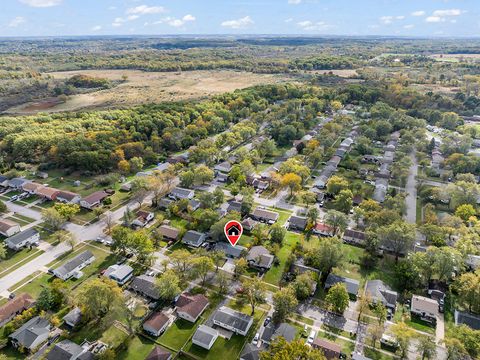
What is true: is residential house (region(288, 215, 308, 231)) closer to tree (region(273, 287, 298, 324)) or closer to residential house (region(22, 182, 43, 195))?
tree (region(273, 287, 298, 324))

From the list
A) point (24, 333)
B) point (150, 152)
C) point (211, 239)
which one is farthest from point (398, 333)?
point (150, 152)

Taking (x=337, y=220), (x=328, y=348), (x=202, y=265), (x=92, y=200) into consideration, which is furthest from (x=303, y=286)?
(x=92, y=200)

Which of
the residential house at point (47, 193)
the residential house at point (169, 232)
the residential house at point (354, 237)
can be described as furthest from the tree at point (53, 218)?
the residential house at point (354, 237)

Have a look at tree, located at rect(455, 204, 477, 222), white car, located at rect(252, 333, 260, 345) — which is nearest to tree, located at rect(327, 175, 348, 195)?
tree, located at rect(455, 204, 477, 222)

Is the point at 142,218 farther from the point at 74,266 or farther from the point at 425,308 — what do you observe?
the point at 425,308

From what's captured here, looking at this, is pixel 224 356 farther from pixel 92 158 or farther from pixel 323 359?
pixel 92 158

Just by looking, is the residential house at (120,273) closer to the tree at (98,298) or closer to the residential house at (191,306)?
the tree at (98,298)

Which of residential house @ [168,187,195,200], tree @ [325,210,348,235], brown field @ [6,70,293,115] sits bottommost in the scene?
residential house @ [168,187,195,200]
